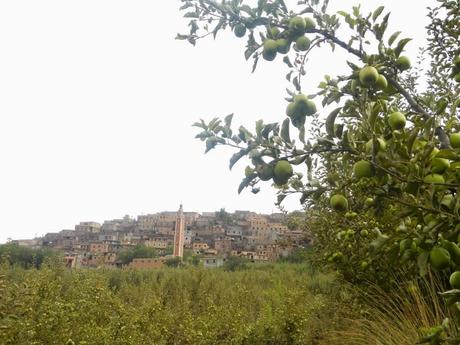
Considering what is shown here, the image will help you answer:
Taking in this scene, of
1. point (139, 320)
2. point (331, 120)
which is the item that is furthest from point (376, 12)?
point (139, 320)

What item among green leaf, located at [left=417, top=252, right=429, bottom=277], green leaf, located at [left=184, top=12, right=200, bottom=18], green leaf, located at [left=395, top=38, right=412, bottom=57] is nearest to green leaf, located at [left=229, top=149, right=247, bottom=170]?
green leaf, located at [left=417, top=252, right=429, bottom=277]

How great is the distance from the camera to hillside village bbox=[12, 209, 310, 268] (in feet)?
185

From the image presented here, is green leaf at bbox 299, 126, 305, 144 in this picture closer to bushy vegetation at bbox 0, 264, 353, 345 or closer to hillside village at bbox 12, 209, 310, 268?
bushy vegetation at bbox 0, 264, 353, 345

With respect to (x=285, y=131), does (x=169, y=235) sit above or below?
above

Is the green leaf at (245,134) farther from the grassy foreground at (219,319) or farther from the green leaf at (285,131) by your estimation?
the grassy foreground at (219,319)

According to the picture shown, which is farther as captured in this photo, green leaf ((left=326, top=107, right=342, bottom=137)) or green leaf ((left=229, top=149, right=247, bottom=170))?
green leaf ((left=229, top=149, right=247, bottom=170))

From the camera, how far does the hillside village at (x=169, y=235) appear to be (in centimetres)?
5638

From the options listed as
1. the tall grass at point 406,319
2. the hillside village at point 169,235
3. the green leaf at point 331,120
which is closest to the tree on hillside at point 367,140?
the green leaf at point 331,120

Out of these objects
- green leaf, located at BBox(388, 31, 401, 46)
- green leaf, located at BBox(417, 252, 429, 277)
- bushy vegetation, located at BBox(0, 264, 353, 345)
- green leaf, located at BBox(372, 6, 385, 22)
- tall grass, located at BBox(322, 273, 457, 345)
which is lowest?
bushy vegetation, located at BBox(0, 264, 353, 345)

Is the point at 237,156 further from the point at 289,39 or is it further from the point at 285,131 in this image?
the point at 289,39

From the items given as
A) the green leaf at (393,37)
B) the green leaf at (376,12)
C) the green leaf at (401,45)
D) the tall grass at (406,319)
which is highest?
the green leaf at (376,12)

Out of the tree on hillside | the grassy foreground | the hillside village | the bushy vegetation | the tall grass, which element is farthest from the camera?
the hillside village

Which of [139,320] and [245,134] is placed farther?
[139,320]

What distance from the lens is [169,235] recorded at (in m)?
69.2
